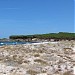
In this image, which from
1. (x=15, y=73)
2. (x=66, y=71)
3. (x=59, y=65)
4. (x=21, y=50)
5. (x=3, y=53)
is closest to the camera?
(x=15, y=73)

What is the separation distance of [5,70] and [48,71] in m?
4.95

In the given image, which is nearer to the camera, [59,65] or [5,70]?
[5,70]

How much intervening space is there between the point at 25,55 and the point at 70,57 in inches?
274

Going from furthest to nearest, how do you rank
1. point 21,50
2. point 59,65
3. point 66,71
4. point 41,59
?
point 21,50, point 41,59, point 59,65, point 66,71

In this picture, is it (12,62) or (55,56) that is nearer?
(12,62)

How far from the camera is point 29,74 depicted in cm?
3338

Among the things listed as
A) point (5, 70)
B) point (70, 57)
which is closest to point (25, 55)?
point (70, 57)

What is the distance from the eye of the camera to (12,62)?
1522 inches

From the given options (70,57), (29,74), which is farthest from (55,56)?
(29,74)

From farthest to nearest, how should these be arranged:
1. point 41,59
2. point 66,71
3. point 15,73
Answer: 1. point 41,59
2. point 66,71
3. point 15,73

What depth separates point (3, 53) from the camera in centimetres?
4447

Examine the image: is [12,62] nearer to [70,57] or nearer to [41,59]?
[41,59]

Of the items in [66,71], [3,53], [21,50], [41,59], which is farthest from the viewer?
[21,50]

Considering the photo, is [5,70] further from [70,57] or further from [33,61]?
[70,57]
